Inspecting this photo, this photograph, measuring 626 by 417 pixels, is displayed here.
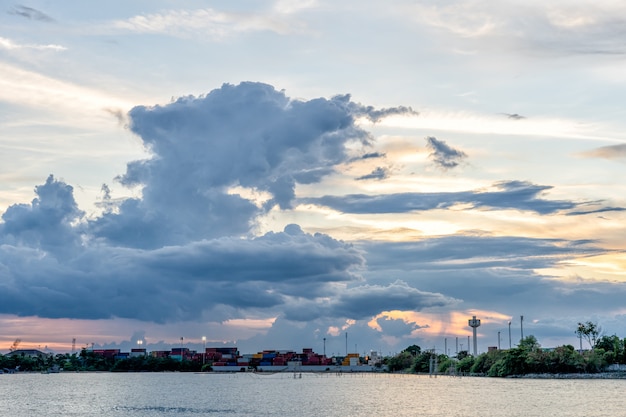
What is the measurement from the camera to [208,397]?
16462 centimetres

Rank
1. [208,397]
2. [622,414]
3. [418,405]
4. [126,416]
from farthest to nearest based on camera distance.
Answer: [208,397] → [418,405] → [126,416] → [622,414]

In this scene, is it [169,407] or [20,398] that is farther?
[20,398]

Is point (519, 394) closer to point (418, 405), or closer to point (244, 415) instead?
point (418, 405)

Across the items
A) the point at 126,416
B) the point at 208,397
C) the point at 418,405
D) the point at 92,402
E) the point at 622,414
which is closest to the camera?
the point at 622,414

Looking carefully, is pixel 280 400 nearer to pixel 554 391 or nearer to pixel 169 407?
pixel 169 407

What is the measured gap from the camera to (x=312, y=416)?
371ft

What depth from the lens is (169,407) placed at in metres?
133

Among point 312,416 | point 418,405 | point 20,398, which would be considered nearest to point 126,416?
point 312,416

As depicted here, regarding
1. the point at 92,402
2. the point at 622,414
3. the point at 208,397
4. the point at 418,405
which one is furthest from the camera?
the point at 208,397

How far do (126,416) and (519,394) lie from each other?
75.0m

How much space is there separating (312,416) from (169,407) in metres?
31.3

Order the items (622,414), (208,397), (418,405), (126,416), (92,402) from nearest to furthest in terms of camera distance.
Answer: (622,414) → (126,416) → (418,405) → (92,402) → (208,397)

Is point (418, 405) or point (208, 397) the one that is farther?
point (208, 397)

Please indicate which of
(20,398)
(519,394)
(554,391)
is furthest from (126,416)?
(554,391)
